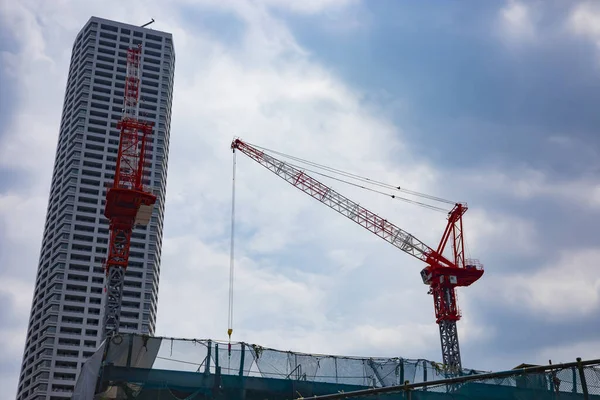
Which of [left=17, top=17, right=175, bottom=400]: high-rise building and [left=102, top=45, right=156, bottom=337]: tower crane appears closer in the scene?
[left=102, top=45, right=156, bottom=337]: tower crane

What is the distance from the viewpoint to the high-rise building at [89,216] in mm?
130000

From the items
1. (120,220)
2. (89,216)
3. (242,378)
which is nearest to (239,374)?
(242,378)

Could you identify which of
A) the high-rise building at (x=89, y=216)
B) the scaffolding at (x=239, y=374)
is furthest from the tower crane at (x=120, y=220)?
the high-rise building at (x=89, y=216)

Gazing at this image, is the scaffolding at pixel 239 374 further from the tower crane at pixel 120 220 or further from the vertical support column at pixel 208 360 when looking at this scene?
the tower crane at pixel 120 220

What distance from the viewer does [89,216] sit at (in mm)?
143875

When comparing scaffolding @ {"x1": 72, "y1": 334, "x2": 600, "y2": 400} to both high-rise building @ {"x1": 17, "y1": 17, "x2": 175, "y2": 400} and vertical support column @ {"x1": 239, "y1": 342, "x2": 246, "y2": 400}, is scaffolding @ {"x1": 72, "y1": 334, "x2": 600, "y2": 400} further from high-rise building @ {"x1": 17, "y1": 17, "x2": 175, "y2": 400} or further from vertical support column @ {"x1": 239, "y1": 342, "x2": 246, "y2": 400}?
high-rise building @ {"x1": 17, "y1": 17, "x2": 175, "y2": 400}

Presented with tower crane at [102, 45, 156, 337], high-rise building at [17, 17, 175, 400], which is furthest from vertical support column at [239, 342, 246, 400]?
high-rise building at [17, 17, 175, 400]

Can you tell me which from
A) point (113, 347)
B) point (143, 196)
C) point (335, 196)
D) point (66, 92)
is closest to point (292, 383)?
point (113, 347)

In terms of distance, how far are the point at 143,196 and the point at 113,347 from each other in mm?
53606

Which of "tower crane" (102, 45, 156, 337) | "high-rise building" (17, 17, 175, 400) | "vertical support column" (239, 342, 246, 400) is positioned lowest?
"vertical support column" (239, 342, 246, 400)

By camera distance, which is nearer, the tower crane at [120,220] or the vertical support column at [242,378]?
the vertical support column at [242,378]

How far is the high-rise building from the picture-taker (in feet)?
427

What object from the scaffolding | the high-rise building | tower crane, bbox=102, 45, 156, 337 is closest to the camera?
the scaffolding

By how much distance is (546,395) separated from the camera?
1717cm
